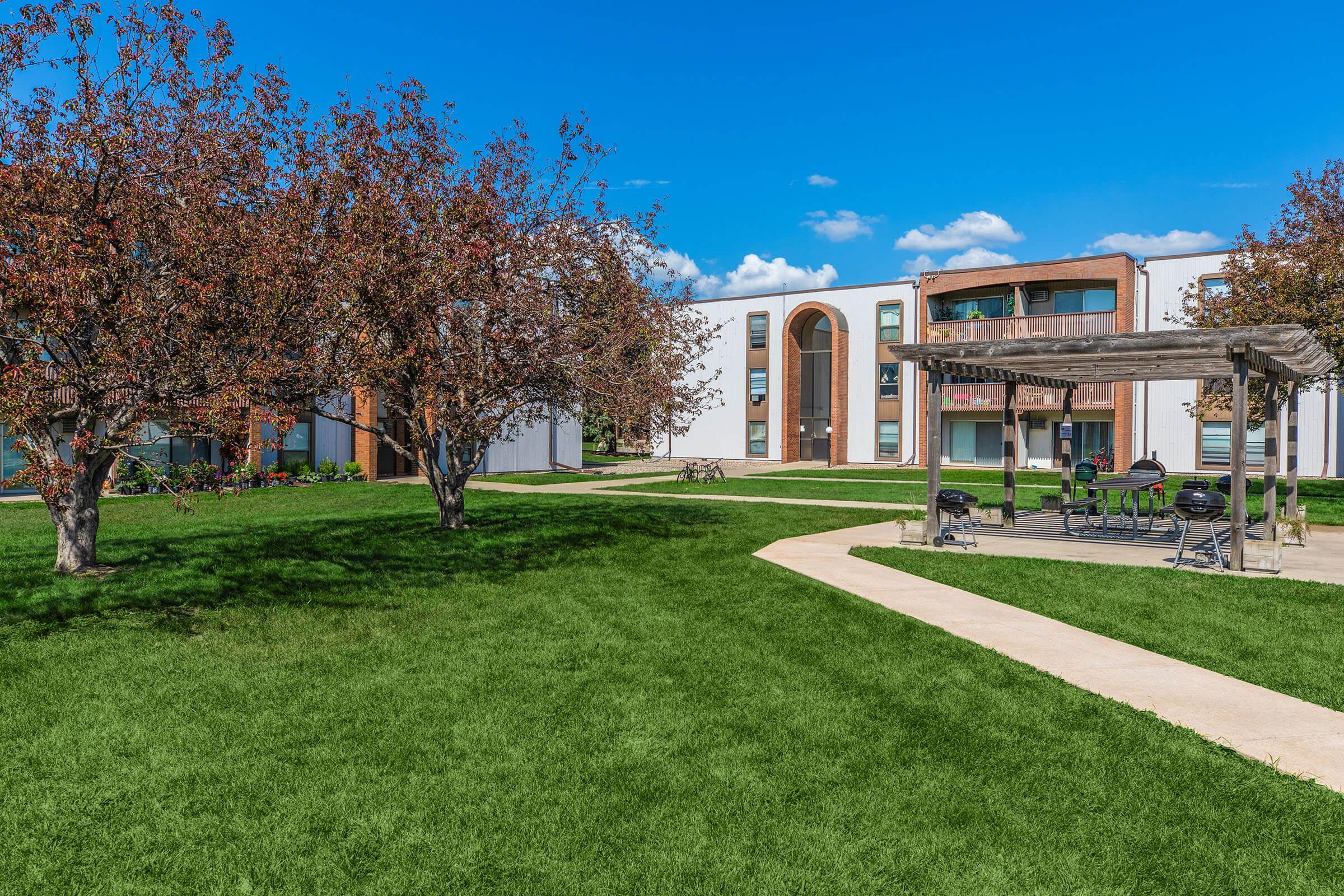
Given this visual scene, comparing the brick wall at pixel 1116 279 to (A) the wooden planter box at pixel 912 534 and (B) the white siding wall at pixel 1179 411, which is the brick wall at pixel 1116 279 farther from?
(A) the wooden planter box at pixel 912 534

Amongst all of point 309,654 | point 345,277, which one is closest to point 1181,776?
point 309,654

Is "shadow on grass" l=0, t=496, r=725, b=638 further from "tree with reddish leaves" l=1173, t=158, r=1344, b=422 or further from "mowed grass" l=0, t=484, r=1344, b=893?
"tree with reddish leaves" l=1173, t=158, r=1344, b=422

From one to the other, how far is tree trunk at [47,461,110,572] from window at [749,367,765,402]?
120 feet

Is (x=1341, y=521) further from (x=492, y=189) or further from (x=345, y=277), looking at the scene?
(x=345, y=277)

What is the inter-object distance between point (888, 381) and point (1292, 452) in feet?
84.6

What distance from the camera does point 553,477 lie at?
1272 inches

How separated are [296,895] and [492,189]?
447 inches

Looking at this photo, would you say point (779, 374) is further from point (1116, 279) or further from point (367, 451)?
point (367, 451)

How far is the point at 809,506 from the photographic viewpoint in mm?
19688

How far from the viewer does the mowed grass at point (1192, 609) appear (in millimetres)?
6680

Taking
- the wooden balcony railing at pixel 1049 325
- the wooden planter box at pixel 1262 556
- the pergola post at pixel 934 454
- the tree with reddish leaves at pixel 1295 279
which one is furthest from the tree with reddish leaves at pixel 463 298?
the wooden balcony railing at pixel 1049 325

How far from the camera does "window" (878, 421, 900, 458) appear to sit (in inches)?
1578

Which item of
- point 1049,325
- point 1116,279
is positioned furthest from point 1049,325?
point 1116,279

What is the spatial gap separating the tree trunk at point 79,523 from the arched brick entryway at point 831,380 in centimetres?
3369
